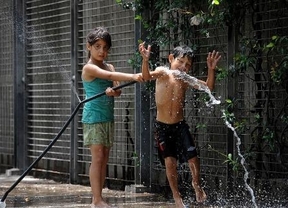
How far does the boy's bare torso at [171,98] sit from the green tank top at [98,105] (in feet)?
1.61

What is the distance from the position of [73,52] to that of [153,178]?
2442mm

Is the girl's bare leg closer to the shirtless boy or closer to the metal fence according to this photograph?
the shirtless boy

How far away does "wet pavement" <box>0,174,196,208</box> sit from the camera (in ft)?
31.2

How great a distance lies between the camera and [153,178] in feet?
35.4

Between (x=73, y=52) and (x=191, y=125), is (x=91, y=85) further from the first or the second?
(x=73, y=52)

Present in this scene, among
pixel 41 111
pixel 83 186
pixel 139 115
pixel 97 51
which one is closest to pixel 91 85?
pixel 97 51

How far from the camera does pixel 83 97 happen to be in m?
12.2

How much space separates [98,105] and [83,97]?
3630mm

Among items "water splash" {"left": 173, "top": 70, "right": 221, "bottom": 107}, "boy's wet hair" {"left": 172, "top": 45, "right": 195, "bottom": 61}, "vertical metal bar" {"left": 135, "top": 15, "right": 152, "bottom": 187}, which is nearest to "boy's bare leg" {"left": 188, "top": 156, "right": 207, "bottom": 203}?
"water splash" {"left": 173, "top": 70, "right": 221, "bottom": 107}

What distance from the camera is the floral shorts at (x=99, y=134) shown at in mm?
8500

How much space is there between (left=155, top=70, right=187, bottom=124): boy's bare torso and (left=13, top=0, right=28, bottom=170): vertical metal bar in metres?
5.55

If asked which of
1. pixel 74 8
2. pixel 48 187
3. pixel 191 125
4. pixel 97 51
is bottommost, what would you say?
pixel 48 187

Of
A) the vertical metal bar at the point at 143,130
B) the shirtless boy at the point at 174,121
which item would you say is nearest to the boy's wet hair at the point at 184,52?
the shirtless boy at the point at 174,121

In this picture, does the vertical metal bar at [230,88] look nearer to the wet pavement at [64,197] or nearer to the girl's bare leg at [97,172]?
the wet pavement at [64,197]
